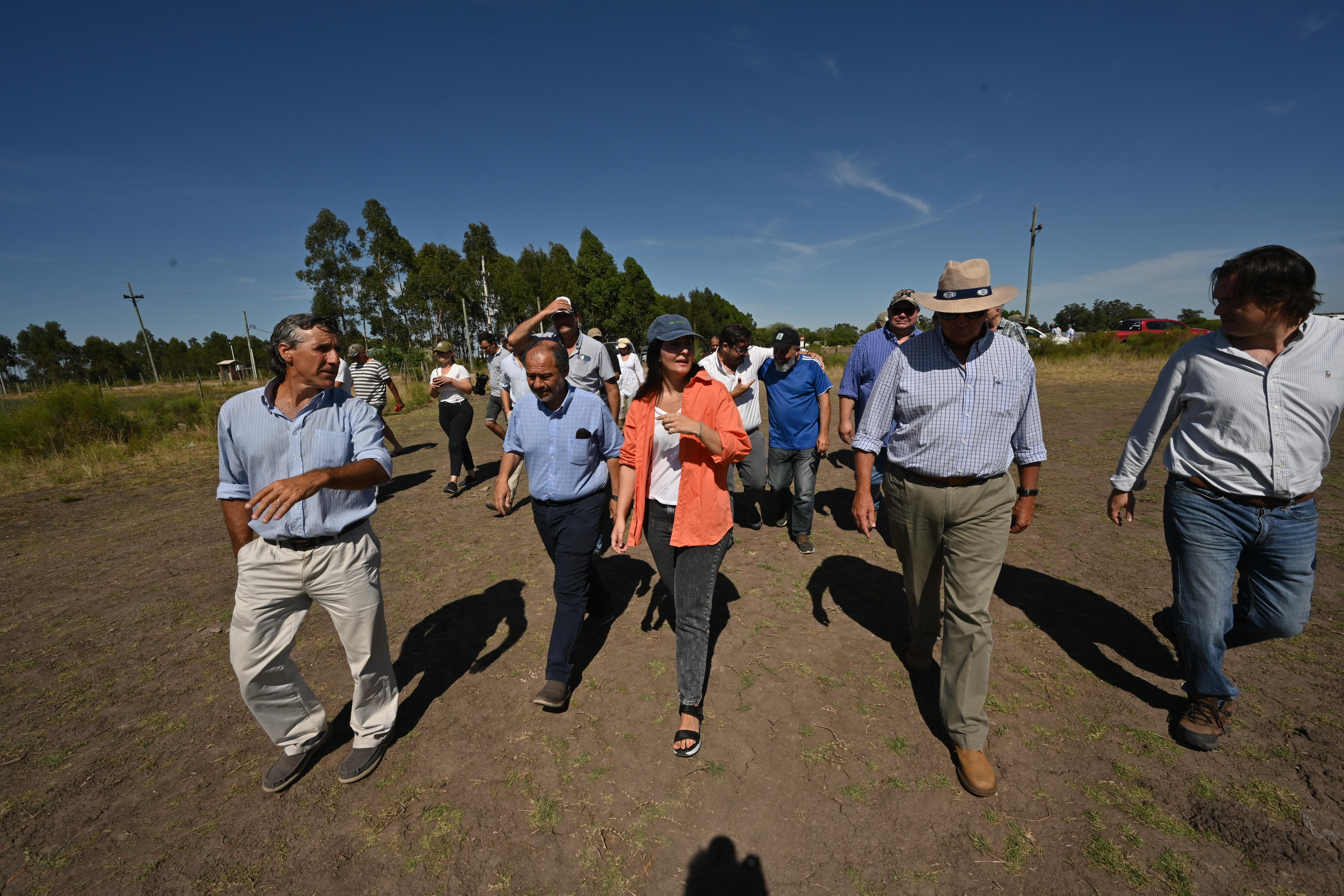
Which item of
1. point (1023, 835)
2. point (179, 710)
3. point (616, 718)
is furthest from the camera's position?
point (179, 710)

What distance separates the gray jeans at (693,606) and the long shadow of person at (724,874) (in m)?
0.69

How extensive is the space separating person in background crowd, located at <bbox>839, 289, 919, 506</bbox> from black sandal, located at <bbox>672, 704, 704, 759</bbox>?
9.15 feet

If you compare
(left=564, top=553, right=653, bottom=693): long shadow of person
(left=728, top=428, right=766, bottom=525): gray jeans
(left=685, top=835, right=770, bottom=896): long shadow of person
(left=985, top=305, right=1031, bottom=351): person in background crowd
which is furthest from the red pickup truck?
(left=685, top=835, right=770, bottom=896): long shadow of person

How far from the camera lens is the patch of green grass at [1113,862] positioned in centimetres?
202

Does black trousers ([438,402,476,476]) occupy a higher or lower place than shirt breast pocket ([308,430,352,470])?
lower

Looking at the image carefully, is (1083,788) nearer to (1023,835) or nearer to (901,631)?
(1023,835)

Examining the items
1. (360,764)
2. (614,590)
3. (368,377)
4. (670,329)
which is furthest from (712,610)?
(368,377)

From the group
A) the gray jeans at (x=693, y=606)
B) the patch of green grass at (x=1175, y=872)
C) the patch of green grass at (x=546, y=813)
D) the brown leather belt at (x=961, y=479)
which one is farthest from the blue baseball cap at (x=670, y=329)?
the patch of green grass at (x=1175, y=872)

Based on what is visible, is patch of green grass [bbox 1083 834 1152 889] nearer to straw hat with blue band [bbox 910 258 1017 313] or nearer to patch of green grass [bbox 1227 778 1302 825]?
patch of green grass [bbox 1227 778 1302 825]

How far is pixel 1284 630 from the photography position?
2.58 meters

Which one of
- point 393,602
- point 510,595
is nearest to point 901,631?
point 510,595

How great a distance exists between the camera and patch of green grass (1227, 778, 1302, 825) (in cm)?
223

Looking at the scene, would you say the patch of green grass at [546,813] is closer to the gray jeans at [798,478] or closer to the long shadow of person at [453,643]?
the long shadow of person at [453,643]

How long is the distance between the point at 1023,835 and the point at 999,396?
186cm
